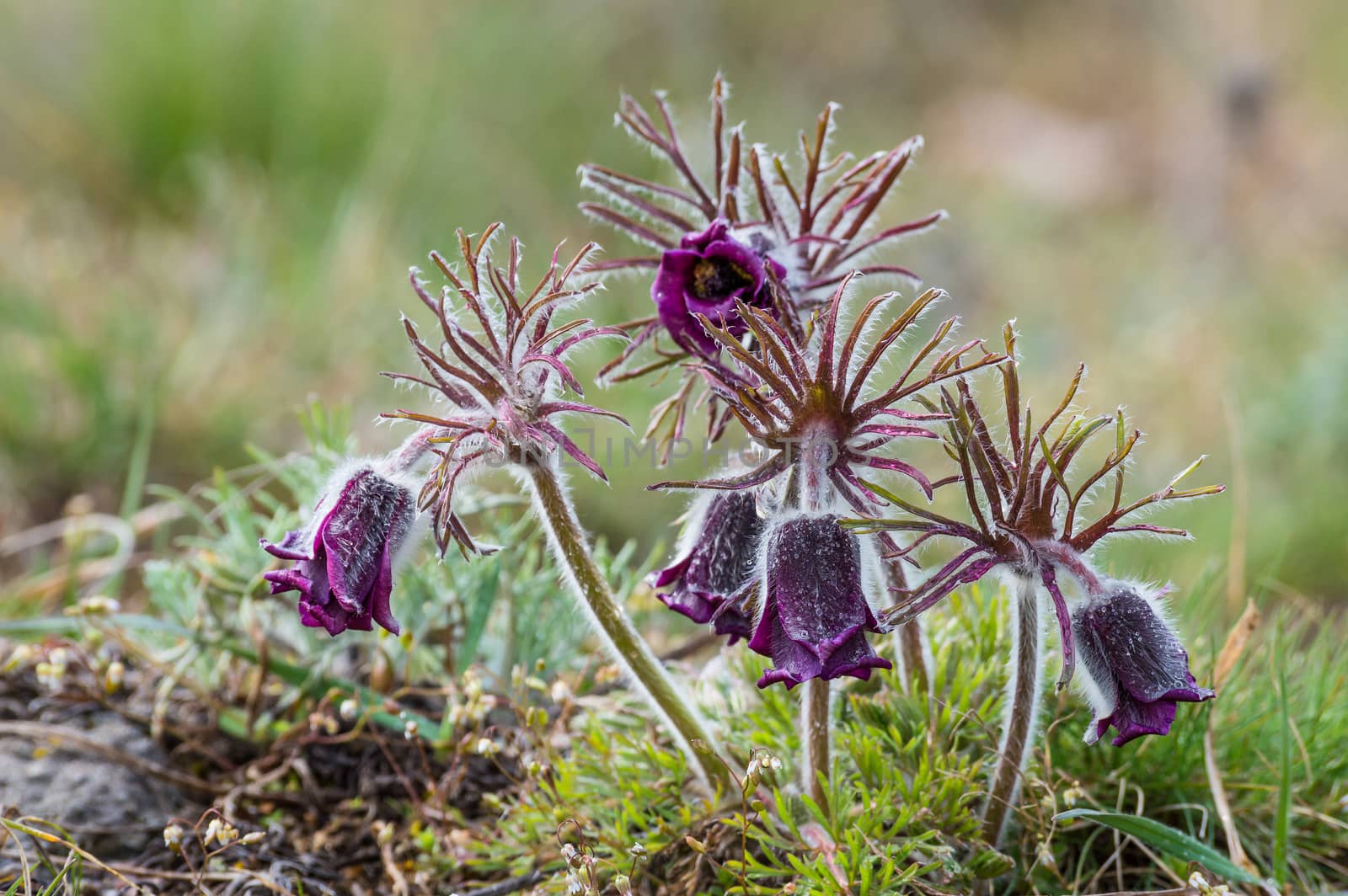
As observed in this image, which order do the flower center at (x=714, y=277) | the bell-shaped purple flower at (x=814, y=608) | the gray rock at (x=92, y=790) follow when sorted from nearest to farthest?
1. the bell-shaped purple flower at (x=814, y=608)
2. the flower center at (x=714, y=277)
3. the gray rock at (x=92, y=790)

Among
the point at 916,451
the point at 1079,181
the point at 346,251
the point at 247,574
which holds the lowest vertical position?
the point at 247,574

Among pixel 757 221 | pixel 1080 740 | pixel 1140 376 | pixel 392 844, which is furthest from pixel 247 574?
pixel 1140 376

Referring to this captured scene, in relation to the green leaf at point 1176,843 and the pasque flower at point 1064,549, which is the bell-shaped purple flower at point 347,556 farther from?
the green leaf at point 1176,843

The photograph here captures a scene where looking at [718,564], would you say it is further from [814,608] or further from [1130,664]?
[1130,664]

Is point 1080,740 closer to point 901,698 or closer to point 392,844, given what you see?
point 901,698

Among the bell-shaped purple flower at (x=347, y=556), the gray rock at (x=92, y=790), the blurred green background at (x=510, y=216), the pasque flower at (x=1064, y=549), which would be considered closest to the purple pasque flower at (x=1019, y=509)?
the pasque flower at (x=1064, y=549)

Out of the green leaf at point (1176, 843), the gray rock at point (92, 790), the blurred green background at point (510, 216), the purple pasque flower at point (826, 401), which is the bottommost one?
the green leaf at point (1176, 843)

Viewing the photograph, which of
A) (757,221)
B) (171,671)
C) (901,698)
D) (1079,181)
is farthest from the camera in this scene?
(1079,181)
